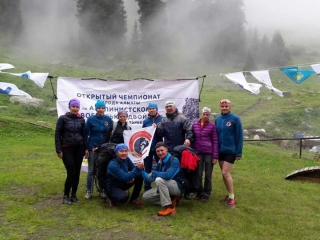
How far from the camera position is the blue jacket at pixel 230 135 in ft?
20.9

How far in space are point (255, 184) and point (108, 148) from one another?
173 inches

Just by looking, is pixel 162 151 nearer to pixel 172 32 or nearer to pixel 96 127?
pixel 96 127

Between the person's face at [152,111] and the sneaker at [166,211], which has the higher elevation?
the person's face at [152,111]

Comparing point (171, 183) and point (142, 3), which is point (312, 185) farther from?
point (142, 3)

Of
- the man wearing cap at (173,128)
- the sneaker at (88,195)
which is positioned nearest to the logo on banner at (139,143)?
the man wearing cap at (173,128)

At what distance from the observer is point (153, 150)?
6973 mm

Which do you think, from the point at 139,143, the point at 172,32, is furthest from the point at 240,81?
the point at 172,32

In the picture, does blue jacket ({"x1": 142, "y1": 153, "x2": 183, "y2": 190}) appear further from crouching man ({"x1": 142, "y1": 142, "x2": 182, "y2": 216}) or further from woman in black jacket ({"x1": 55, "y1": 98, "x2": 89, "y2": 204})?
woman in black jacket ({"x1": 55, "y1": 98, "x2": 89, "y2": 204})

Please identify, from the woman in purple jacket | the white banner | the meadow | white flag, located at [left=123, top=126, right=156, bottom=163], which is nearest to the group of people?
the woman in purple jacket

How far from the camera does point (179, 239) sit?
495 cm

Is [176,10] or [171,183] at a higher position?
[176,10]

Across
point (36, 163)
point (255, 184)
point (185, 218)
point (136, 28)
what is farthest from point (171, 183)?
point (136, 28)

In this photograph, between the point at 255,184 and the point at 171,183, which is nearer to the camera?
the point at 171,183

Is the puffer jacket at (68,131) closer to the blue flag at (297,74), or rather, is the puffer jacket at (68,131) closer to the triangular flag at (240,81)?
the triangular flag at (240,81)
